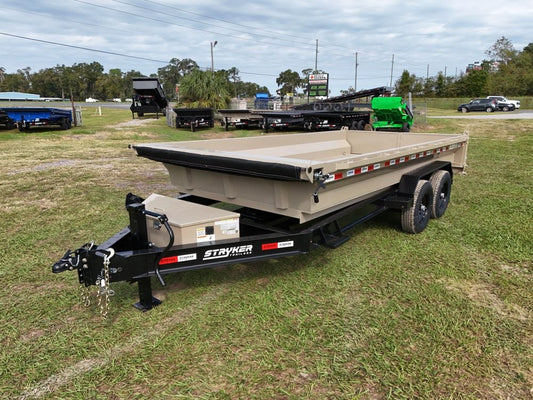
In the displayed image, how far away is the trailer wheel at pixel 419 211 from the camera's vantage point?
4449 millimetres

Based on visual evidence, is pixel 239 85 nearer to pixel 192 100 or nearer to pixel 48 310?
pixel 192 100

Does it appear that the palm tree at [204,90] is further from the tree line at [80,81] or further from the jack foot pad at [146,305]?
the tree line at [80,81]

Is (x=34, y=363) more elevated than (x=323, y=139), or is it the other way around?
(x=323, y=139)

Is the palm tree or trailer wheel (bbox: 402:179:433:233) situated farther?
the palm tree

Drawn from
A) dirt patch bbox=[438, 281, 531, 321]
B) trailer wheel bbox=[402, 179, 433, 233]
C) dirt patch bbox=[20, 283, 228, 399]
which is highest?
trailer wheel bbox=[402, 179, 433, 233]

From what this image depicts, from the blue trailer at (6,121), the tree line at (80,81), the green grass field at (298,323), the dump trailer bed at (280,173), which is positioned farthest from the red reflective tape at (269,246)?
the tree line at (80,81)

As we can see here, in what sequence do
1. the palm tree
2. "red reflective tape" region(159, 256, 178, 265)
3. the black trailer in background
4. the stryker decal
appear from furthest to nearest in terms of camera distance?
the palm tree, the black trailer in background, the stryker decal, "red reflective tape" region(159, 256, 178, 265)

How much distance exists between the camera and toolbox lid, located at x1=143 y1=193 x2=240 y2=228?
9.14ft

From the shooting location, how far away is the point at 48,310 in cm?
303

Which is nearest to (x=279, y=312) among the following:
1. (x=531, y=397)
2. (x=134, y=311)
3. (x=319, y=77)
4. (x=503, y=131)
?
(x=134, y=311)

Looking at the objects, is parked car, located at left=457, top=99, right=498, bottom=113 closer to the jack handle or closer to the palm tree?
the palm tree

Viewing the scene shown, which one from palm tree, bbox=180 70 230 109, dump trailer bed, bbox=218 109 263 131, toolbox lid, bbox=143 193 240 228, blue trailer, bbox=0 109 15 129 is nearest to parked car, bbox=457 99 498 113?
palm tree, bbox=180 70 230 109

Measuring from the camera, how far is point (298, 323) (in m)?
2.88

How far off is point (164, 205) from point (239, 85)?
12309 centimetres
